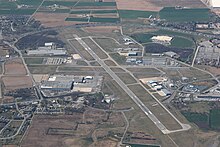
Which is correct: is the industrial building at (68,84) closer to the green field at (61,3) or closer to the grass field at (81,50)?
the grass field at (81,50)

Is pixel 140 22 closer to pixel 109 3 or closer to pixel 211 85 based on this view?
pixel 109 3

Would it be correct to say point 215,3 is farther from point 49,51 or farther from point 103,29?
point 49,51

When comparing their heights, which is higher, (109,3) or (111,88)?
(109,3)

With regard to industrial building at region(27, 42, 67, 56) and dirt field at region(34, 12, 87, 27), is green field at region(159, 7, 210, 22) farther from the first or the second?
industrial building at region(27, 42, 67, 56)

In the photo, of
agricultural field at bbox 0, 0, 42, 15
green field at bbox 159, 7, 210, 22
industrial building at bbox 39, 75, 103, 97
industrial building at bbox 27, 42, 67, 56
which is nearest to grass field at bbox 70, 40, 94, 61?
industrial building at bbox 27, 42, 67, 56

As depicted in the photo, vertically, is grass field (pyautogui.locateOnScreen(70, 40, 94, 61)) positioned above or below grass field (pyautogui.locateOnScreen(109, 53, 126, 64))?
above

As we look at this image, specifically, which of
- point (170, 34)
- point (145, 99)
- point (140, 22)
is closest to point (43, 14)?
point (140, 22)

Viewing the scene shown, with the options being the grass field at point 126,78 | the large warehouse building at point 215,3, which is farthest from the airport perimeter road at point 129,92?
the large warehouse building at point 215,3
